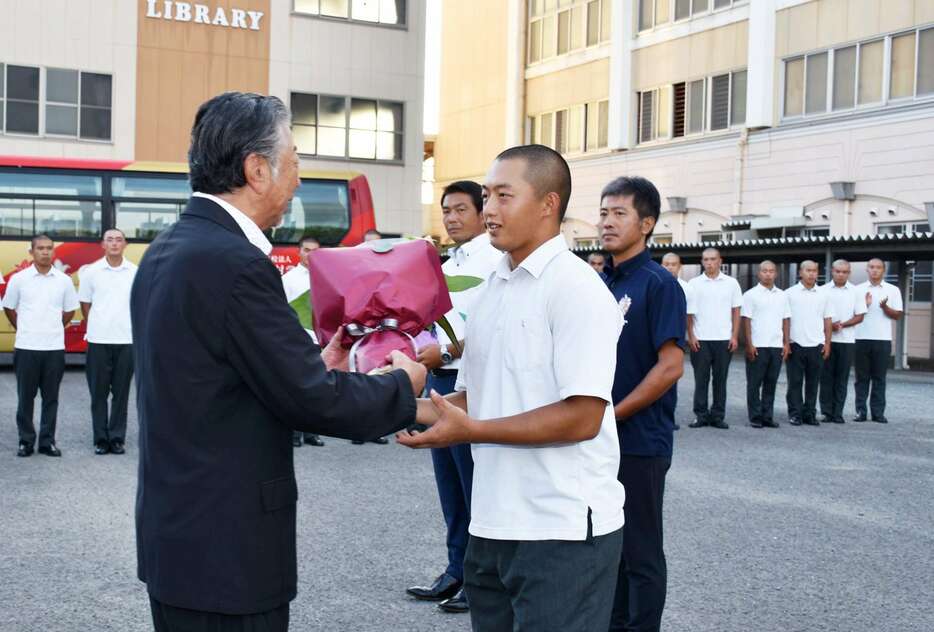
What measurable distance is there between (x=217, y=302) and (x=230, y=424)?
0.28 metres

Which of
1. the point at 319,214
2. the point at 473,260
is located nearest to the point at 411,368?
Answer: the point at 473,260

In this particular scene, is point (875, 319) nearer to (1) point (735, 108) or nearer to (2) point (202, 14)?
(1) point (735, 108)

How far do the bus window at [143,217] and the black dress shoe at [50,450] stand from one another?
951 centimetres

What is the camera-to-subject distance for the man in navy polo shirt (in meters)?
4.15

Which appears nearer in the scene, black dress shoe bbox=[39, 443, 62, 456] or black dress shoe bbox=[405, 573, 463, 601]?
black dress shoe bbox=[405, 573, 463, 601]

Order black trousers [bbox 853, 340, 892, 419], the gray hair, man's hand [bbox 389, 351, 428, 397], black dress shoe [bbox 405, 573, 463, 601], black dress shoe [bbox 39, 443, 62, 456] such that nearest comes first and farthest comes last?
the gray hair
man's hand [bbox 389, 351, 428, 397]
black dress shoe [bbox 405, 573, 463, 601]
black dress shoe [bbox 39, 443, 62, 456]
black trousers [bbox 853, 340, 892, 419]

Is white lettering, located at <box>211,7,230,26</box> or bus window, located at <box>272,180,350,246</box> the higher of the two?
white lettering, located at <box>211,7,230,26</box>

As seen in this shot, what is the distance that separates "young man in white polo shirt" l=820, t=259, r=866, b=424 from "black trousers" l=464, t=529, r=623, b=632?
11.5 metres

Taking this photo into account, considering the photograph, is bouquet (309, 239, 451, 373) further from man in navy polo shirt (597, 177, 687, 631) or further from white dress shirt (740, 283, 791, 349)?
white dress shirt (740, 283, 791, 349)

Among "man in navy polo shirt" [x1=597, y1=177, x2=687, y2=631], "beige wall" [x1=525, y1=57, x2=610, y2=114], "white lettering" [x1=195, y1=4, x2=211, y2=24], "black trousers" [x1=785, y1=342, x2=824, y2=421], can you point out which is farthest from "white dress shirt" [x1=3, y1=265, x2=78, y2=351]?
"beige wall" [x1=525, y1=57, x2=610, y2=114]

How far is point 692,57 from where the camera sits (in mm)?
28500

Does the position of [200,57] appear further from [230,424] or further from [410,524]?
[230,424]


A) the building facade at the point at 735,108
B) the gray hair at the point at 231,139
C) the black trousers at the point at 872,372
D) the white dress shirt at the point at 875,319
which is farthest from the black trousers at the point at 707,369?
the building facade at the point at 735,108

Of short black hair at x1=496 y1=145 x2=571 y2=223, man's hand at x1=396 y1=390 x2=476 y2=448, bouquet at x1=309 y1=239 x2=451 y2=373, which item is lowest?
man's hand at x1=396 y1=390 x2=476 y2=448
